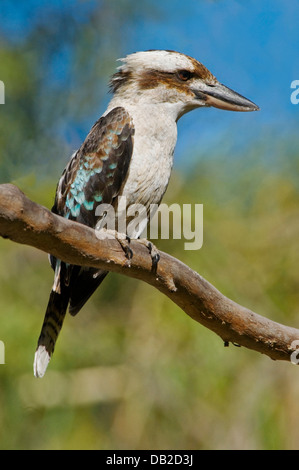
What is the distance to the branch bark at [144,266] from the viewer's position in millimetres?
2088

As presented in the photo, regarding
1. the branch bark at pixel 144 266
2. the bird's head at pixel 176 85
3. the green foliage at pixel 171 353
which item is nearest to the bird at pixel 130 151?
the bird's head at pixel 176 85

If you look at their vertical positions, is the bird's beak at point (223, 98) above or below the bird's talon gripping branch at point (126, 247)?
above

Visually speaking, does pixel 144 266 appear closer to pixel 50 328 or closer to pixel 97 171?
pixel 97 171

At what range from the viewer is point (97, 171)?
304 cm

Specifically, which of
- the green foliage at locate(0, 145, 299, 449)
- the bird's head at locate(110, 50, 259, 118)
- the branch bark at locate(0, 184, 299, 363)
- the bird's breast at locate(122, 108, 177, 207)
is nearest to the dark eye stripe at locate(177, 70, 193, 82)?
the bird's head at locate(110, 50, 259, 118)

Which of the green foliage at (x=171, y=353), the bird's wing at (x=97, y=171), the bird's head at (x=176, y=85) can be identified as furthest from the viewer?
the green foliage at (x=171, y=353)

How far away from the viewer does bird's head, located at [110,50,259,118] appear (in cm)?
330

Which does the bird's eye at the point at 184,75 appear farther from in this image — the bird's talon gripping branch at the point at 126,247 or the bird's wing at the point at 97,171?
the bird's talon gripping branch at the point at 126,247

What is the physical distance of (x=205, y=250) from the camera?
187 inches

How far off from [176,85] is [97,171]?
0.62 m

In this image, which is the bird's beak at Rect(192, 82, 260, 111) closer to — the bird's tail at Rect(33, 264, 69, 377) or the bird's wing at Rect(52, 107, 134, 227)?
the bird's wing at Rect(52, 107, 134, 227)

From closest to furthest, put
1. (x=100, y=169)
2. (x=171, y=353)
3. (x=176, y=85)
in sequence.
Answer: (x=100, y=169), (x=176, y=85), (x=171, y=353)

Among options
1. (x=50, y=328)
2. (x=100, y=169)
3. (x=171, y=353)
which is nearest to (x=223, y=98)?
(x=100, y=169)
